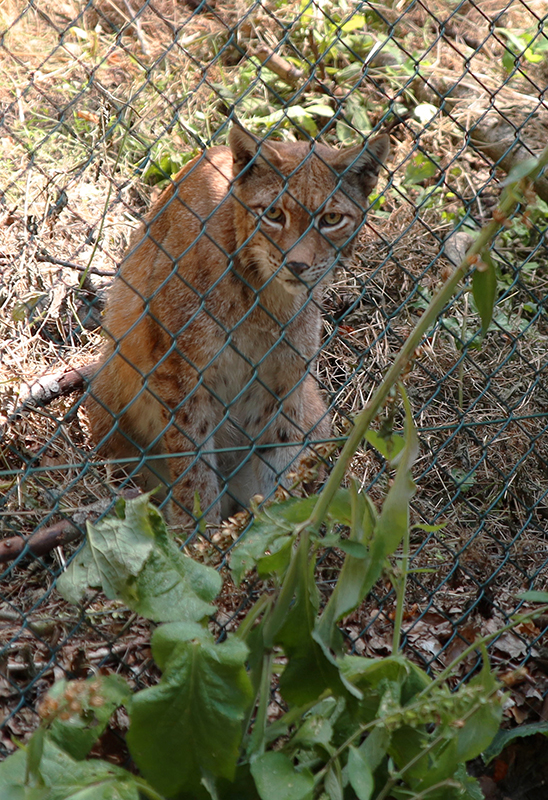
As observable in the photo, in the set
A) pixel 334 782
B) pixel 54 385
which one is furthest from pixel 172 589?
pixel 54 385

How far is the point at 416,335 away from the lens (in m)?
1.77

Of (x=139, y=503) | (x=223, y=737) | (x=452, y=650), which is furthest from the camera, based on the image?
(x=452, y=650)

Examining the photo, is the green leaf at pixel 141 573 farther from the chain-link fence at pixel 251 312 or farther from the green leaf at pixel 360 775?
the green leaf at pixel 360 775

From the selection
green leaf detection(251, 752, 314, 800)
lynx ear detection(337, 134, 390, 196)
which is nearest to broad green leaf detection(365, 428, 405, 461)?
green leaf detection(251, 752, 314, 800)

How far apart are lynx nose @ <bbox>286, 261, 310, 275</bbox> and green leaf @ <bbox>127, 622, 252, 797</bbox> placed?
1.92m

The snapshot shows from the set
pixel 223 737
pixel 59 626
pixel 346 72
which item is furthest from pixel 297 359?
pixel 346 72

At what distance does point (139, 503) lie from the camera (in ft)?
6.38

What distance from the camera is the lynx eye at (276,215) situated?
3375 millimetres

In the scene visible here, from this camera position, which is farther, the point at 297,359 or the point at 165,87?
the point at 165,87

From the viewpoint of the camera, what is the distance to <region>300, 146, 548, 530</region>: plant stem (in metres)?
1.69

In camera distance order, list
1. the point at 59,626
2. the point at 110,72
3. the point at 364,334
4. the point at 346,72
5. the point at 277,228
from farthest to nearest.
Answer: the point at 110,72, the point at 346,72, the point at 364,334, the point at 277,228, the point at 59,626

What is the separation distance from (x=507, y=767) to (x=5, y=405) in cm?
281

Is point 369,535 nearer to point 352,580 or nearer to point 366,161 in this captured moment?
point 352,580

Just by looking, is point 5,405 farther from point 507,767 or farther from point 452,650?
point 507,767
